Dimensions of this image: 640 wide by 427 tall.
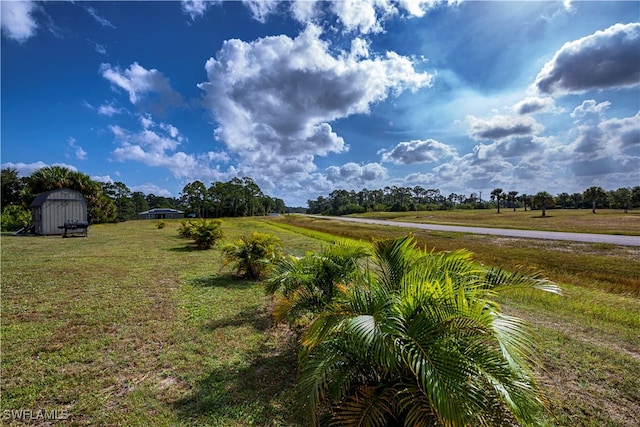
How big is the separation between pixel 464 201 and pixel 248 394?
141 metres

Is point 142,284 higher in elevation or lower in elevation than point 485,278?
lower

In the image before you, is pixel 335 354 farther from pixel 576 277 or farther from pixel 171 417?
pixel 576 277

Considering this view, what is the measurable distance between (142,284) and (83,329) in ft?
9.88

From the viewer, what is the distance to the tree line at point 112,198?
97.3 feet

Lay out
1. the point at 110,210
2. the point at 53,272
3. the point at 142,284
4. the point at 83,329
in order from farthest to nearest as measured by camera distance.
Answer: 1. the point at 110,210
2. the point at 53,272
3. the point at 142,284
4. the point at 83,329

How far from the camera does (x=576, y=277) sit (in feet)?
32.7

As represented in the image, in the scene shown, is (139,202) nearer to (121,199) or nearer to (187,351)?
(121,199)

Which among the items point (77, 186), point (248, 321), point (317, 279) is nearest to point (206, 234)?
point (248, 321)

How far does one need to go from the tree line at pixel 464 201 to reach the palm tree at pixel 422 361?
73.1 m

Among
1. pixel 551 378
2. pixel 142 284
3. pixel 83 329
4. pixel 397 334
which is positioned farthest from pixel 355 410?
pixel 142 284

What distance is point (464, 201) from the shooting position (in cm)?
12619

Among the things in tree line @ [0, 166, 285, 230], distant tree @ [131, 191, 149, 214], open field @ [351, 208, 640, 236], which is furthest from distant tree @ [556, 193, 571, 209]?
distant tree @ [131, 191, 149, 214]

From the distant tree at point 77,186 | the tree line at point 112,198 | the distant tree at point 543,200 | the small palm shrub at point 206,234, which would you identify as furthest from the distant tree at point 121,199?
the distant tree at point 543,200

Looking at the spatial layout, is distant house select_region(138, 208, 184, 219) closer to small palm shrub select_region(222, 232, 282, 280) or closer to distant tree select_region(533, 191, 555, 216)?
small palm shrub select_region(222, 232, 282, 280)
